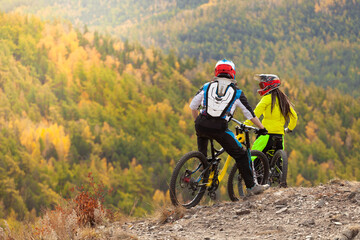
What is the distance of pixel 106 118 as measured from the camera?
103 m

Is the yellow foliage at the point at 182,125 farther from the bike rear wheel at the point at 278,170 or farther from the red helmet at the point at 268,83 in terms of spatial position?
the red helmet at the point at 268,83

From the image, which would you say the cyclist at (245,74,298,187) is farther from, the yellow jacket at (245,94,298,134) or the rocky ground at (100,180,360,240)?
the rocky ground at (100,180,360,240)

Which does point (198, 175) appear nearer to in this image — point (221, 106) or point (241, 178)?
point (241, 178)

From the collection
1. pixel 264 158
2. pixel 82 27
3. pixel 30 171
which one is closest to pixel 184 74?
Answer: pixel 82 27

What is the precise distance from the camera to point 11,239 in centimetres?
506

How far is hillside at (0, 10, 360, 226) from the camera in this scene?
72.5m

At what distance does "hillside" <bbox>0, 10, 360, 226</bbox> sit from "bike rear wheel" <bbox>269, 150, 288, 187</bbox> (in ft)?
183

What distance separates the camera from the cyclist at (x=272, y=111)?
664 centimetres

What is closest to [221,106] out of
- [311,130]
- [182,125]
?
[182,125]

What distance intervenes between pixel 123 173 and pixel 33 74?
43.5 m

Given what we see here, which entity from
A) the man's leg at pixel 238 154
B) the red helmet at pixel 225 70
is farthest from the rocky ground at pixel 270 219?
the red helmet at pixel 225 70

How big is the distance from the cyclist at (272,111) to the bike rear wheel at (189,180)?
1.37m

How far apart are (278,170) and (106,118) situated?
98439 mm

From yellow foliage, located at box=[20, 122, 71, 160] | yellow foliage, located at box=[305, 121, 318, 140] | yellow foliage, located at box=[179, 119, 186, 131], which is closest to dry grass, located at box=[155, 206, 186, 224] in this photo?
yellow foliage, located at box=[20, 122, 71, 160]
